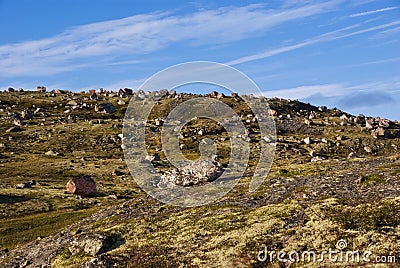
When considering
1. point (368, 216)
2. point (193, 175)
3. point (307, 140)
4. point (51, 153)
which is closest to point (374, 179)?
point (368, 216)

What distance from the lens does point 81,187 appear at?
10075 centimetres

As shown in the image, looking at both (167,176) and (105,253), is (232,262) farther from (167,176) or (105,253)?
(167,176)


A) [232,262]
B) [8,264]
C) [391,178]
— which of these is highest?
[391,178]

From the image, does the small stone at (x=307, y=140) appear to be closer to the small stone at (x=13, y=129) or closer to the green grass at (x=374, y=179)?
the small stone at (x=13, y=129)

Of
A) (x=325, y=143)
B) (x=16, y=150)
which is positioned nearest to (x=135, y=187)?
(x=16, y=150)

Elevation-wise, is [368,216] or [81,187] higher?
[368,216]

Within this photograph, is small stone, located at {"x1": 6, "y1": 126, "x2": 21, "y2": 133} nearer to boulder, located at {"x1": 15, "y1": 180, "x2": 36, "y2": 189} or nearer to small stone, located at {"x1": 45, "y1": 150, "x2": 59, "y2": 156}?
small stone, located at {"x1": 45, "y1": 150, "x2": 59, "y2": 156}

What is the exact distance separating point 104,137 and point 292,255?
159 m

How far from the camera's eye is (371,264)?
95.0 feet

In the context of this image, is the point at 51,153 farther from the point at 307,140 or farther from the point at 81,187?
the point at 307,140

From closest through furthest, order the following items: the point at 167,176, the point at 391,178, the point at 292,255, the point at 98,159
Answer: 1. the point at 292,255
2. the point at 391,178
3. the point at 167,176
4. the point at 98,159

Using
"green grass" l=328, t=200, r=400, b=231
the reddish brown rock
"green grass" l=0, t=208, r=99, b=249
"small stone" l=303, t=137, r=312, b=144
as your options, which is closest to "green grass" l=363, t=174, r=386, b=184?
"green grass" l=328, t=200, r=400, b=231

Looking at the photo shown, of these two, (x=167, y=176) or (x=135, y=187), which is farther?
(x=135, y=187)

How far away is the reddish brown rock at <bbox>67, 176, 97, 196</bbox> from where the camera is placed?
3947 inches
